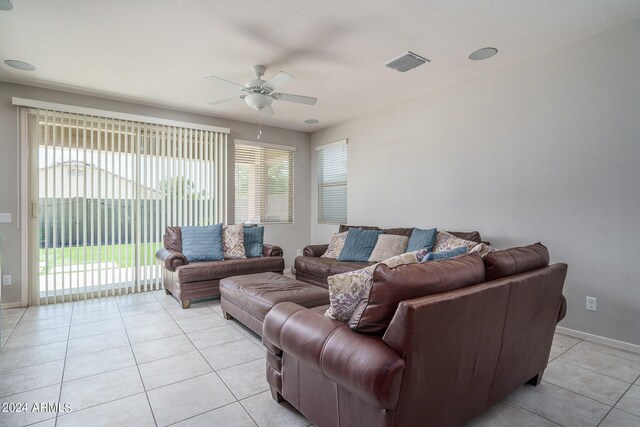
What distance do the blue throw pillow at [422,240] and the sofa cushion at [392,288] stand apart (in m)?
2.16

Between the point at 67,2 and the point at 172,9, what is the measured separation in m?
0.73

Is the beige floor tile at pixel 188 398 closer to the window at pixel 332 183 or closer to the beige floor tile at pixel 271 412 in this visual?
the beige floor tile at pixel 271 412

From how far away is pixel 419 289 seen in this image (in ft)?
4.59

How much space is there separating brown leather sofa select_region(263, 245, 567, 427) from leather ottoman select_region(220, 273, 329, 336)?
2.57 feet

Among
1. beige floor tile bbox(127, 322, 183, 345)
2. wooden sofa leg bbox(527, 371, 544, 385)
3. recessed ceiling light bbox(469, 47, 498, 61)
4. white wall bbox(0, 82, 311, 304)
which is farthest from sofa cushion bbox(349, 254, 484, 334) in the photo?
white wall bbox(0, 82, 311, 304)

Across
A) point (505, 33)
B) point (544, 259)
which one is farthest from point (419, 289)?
point (505, 33)

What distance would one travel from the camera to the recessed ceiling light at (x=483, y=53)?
2979 mm

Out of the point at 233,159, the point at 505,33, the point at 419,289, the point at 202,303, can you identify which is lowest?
the point at 202,303

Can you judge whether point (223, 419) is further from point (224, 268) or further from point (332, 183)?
point (332, 183)

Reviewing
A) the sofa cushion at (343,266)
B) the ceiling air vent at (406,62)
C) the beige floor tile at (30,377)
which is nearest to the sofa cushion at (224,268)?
the sofa cushion at (343,266)

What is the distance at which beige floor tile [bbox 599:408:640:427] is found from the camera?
1.76 metres

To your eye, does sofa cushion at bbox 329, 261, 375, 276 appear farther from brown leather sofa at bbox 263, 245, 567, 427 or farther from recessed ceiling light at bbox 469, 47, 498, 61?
recessed ceiling light at bbox 469, 47, 498, 61

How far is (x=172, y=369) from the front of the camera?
234 centimetres

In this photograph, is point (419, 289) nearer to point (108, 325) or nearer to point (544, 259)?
point (544, 259)
